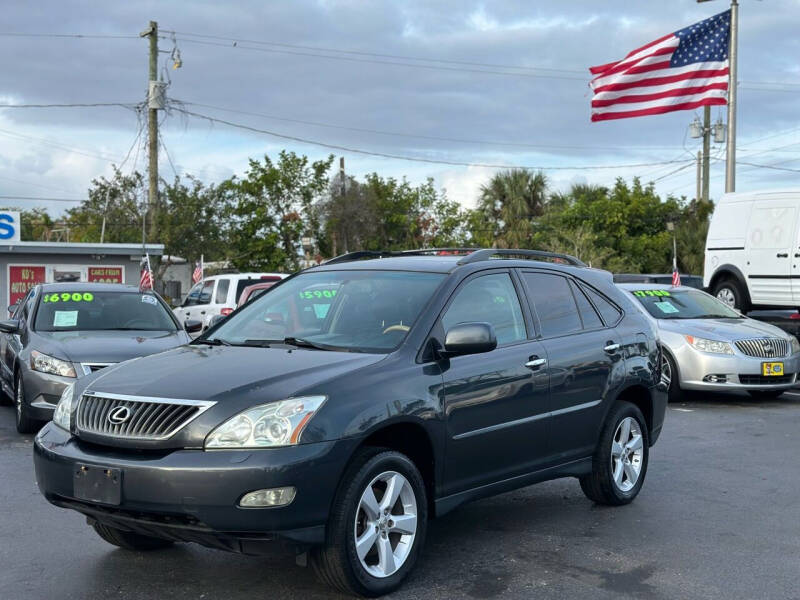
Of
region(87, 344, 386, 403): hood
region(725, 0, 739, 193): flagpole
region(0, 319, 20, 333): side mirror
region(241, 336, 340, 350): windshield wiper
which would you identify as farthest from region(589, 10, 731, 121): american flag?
region(87, 344, 386, 403): hood

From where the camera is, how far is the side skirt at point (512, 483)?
17.3 feet

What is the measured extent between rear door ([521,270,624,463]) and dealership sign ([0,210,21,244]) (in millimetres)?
23385

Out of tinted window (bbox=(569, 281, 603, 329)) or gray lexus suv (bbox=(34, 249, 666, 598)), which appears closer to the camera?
gray lexus suv (bbox=(34, 249, 666, 598))

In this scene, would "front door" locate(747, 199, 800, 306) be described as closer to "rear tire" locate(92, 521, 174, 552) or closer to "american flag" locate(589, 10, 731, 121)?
"american flag" locate(589, 10, 731, 121)

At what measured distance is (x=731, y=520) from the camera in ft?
20.9

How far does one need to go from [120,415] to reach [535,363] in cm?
248

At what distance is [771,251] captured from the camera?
52.9 ft

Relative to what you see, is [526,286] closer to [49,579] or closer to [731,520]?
[731,520]

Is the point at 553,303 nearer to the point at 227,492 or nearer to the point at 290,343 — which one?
the point at 290,343

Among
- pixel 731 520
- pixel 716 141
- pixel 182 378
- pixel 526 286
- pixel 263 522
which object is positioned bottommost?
pixel 731 520

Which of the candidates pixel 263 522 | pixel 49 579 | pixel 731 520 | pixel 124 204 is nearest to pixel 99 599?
pixel 49 579

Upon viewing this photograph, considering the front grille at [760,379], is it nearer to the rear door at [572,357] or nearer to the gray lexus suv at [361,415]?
the gray lexus suv at [361,415]

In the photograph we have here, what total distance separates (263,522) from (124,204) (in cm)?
3840

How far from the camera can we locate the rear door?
6082 millimetres
